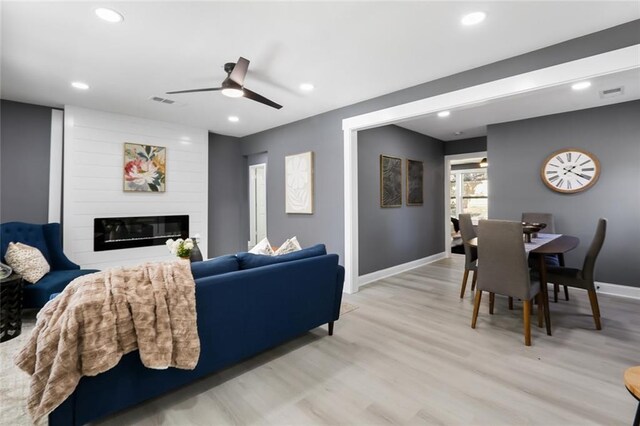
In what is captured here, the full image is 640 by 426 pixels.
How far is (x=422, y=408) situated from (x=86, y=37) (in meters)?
3.79

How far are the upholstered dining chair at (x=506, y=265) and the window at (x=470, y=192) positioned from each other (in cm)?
659

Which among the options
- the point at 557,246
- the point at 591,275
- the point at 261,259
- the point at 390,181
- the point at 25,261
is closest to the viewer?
the point at 261,259

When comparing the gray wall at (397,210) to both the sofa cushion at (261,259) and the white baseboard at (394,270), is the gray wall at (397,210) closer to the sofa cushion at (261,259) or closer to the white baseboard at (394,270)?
the white baseboard at (394,270)

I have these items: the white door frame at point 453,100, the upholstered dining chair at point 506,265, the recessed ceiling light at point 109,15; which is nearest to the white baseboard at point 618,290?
the upholstered dining chair at point 506,265

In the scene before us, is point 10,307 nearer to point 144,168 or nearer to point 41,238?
point 41,238

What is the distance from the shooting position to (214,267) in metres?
2.03

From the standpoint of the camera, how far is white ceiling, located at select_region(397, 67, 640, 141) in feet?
10.9

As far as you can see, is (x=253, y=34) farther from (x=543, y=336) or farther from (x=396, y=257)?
(x=396, y=257)

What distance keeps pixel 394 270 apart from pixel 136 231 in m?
4.35

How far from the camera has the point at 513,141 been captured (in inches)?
196

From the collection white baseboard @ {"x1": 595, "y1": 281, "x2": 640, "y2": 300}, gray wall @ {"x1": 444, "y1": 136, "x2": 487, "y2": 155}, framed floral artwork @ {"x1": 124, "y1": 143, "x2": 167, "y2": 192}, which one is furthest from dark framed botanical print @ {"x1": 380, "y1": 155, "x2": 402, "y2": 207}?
framed floral artwork @ {"x1": 124, "y1": 143, "x2": 167, "y2": 192}

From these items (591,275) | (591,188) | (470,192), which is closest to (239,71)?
(591,275)

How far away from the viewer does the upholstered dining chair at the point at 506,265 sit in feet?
8.45

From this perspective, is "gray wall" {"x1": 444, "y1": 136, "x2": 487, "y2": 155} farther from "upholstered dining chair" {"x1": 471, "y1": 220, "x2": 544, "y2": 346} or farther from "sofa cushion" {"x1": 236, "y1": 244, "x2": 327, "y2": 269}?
"sofa cushion" {"x1": 236, "y1": 244, "x2": 327, "y2": 269}
